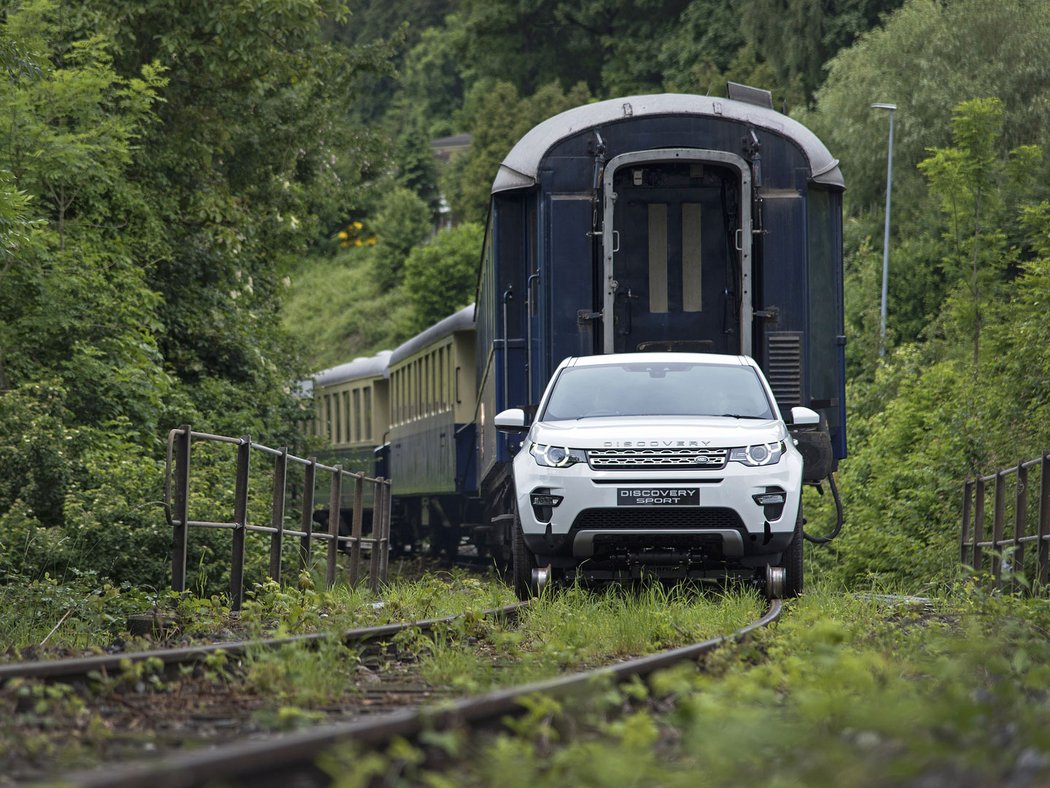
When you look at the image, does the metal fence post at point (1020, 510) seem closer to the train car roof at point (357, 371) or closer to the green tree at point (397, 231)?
the train car roof at point (357, 371)

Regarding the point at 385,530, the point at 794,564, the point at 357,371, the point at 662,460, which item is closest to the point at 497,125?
the point at 357,371

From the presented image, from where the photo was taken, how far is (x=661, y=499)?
35.3ft

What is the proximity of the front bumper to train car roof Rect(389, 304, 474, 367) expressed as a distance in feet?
29.2

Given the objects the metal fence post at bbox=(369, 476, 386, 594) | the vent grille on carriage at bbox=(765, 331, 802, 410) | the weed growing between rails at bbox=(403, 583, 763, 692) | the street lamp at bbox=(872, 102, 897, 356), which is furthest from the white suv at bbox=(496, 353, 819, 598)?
the street lamp at bbox=(872, 102, 897, 356)

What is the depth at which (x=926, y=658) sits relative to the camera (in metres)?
7.04

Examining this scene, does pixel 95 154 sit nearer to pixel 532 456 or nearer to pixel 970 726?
pixel 532 456

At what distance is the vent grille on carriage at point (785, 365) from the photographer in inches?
529

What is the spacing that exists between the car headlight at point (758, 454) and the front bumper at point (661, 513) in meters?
0.05

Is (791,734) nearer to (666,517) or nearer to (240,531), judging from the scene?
(666,517)

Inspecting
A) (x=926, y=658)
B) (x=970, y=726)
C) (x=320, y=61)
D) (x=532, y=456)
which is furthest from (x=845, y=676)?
(x=320, y=61)

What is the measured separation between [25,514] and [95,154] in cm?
554

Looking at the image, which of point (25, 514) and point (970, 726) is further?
point (25, 514)

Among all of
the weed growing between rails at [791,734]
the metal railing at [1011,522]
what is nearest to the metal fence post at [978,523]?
the metal railing at [1011,522]

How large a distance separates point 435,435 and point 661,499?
11.5 meters
